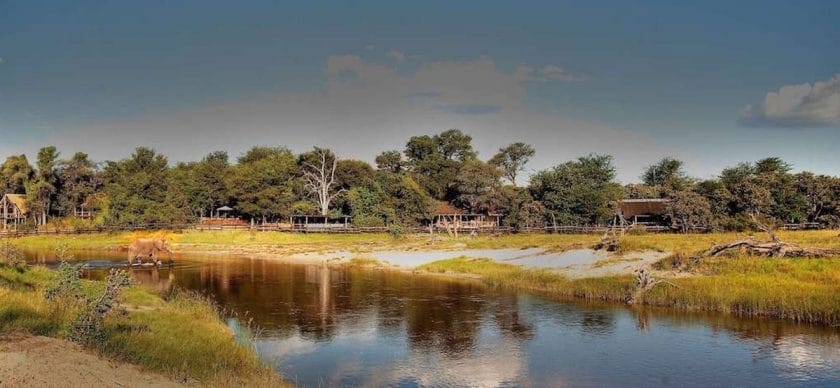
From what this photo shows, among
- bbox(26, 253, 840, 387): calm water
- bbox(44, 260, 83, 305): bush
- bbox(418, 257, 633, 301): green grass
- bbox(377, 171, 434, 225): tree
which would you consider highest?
bbox(377, 171, 434, 225): tree

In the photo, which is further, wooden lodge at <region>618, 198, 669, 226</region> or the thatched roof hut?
the thatched roof hut

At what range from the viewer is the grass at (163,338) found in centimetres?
1406

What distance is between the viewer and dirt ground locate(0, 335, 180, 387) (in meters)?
11.1

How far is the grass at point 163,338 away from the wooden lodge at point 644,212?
223 feet

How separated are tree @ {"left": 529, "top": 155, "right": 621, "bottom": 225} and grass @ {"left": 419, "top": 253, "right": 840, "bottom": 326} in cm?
4480

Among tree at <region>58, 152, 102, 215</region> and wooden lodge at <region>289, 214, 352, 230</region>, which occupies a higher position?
tree at <region>58, 152, 102, 215</region>

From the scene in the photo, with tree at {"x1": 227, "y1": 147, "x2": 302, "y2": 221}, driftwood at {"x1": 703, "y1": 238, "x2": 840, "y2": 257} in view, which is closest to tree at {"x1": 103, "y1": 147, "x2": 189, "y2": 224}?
tree at {"x1": 227, "y1": 147, "x2": 302, "y2": 221}

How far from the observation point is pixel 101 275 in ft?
129

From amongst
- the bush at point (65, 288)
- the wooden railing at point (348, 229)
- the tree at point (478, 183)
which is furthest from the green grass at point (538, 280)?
the tree at point (478, 183)

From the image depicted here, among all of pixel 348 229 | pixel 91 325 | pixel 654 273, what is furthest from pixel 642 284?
pixel 348 229

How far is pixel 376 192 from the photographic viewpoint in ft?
284

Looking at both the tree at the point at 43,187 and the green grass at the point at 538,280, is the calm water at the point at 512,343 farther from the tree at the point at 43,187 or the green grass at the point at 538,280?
the tree at the point at 43,187

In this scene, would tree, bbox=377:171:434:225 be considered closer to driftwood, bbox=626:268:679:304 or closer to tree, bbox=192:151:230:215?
tree, bbox=192:151:230:215

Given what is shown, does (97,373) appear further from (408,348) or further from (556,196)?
(556,196)
